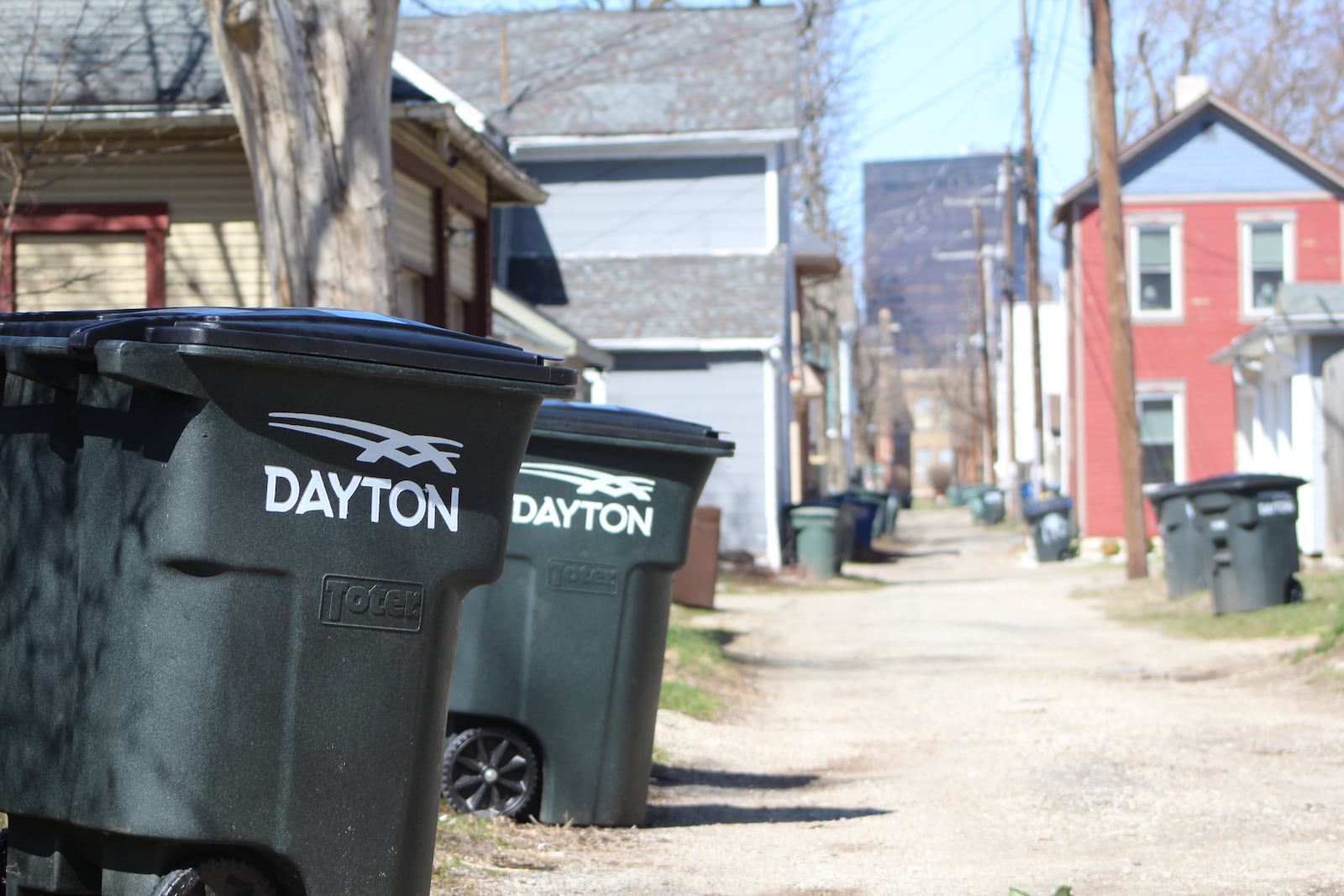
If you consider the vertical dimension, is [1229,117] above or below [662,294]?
above

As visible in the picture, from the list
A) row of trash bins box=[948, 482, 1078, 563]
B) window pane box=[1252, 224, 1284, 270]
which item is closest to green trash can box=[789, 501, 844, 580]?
row of trash bins box=[948, 482, 1078, 563]

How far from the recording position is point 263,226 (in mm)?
7465

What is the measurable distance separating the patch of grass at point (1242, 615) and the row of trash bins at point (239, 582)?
28.8 ft

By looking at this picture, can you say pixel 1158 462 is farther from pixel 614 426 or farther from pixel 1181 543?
pixel 614 426

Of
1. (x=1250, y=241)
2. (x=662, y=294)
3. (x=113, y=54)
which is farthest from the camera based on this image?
(x=1250, y=241)

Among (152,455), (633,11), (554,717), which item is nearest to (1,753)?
(152,455)

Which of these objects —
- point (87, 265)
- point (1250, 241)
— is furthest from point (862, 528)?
point (87, 265)

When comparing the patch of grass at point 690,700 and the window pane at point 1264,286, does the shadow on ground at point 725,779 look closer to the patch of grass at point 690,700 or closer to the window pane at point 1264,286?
the patch of grass at point 690,700

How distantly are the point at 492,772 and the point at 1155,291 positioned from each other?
2395cm

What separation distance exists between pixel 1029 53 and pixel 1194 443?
12188mm

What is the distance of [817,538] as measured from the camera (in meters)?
23.3

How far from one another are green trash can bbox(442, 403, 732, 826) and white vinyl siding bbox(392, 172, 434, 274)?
780 cm

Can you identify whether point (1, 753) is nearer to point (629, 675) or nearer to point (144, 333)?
point (144, 333)

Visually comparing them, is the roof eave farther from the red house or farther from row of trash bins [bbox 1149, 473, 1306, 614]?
row of trash bins [bbox 1149, 473, 1306, 614]
